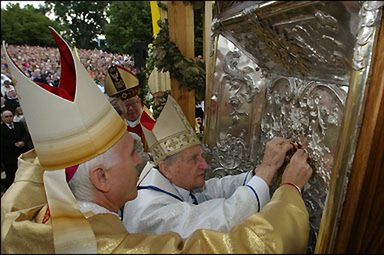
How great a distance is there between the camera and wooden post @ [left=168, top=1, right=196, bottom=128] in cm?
195

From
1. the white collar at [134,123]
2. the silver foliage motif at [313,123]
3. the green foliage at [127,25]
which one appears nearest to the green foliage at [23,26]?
the green foliage at [127,25]

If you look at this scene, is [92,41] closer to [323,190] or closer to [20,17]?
[323,190]

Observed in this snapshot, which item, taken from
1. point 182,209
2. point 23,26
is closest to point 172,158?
point 182,209

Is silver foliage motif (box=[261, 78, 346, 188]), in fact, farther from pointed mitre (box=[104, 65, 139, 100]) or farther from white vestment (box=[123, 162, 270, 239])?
pointed mitre (box=[104, 65, 139, 100])

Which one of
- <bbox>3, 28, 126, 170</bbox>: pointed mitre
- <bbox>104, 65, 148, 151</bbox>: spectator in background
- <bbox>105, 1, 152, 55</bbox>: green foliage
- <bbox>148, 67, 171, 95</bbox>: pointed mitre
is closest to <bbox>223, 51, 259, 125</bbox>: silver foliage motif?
<bbox>3, 28, 126, 170</bbox>: pointed mitre

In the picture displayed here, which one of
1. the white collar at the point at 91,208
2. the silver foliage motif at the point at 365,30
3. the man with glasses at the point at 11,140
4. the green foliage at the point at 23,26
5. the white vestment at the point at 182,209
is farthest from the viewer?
the green foliage at the point at 23,26

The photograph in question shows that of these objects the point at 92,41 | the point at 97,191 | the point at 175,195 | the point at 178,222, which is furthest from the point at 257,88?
the point at 92,41

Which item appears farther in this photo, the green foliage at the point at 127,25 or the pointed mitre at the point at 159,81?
the green foliage at the point at 127,25

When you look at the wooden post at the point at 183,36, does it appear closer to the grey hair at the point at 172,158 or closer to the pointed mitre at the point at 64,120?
the grey hair at the point at 172,158

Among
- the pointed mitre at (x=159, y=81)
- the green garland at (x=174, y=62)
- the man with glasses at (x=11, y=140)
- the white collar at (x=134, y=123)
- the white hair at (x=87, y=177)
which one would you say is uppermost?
the green garland at (x=174, y=62)

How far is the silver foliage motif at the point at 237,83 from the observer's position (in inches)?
76.7

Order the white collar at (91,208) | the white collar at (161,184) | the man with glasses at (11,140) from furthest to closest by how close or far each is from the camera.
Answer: the man with glasses at (11,140) → the white collar at (161,184) → the white collar at (91,208)

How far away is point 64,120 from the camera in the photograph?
1.14 metres

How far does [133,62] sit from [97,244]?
136 inches
